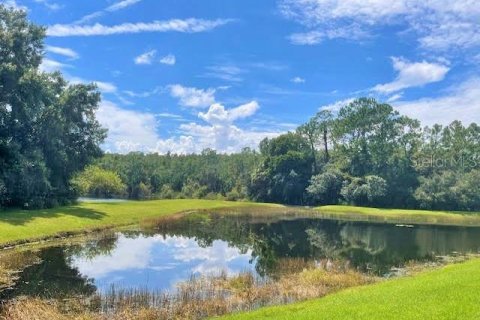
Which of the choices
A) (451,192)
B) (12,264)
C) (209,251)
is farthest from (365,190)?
(12,264)

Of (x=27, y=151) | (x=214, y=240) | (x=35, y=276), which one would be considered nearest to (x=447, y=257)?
(x=214, y=240)

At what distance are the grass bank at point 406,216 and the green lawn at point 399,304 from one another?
5995 centimetres

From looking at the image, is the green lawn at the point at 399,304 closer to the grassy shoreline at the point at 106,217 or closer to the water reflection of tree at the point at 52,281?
the water reflection of tree at the point at 52,281

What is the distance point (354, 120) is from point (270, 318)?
11824 cm

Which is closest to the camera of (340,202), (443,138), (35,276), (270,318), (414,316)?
(414,316)

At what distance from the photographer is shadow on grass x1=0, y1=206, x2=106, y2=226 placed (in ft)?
142

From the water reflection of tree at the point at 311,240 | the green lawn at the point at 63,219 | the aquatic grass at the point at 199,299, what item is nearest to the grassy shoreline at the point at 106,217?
the green lawn at the point at 63,219

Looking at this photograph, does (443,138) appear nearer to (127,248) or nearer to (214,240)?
(214,240)

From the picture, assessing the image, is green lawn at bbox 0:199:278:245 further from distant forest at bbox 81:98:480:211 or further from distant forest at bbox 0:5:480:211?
distant forest at bbox 81:98:480:211

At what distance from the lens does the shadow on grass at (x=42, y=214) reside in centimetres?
4328

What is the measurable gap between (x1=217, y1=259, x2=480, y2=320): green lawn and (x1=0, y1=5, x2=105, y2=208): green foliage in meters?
40.8

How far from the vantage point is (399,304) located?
18.8 metres

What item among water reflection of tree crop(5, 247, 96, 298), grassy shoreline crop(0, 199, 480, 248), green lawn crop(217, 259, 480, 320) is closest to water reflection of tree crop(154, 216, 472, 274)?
grassy shoreline crop(0, 199, 480, 248)

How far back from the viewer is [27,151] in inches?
2146
